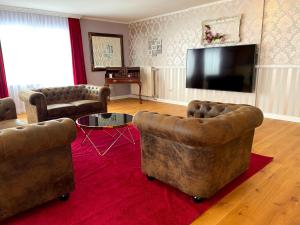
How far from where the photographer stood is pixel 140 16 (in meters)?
6.58

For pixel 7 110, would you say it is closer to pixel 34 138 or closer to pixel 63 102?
pixel 63 102

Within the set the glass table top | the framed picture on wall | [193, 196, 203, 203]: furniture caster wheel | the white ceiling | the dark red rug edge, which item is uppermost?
the white ceiling

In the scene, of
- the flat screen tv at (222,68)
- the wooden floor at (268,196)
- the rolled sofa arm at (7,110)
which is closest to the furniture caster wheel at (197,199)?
the wooden floor at (268,196)

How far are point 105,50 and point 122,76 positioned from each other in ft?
3.38

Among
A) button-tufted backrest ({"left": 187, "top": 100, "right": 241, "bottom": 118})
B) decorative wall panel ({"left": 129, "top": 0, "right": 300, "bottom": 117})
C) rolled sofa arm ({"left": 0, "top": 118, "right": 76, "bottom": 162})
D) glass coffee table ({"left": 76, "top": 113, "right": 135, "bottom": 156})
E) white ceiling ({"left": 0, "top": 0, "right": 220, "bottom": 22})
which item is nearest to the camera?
rolled sofa arm ({"left": 0, "top": 118, "right": 76, "bottom": 162})

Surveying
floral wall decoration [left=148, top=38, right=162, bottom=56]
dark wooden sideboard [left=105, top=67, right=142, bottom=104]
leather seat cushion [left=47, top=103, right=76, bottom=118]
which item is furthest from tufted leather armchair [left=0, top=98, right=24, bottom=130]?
floral wall decoration [left=148, top=38, right=162, bottom=56]

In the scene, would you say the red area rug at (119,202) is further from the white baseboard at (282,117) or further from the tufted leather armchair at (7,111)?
the white baseboard at (282,117)

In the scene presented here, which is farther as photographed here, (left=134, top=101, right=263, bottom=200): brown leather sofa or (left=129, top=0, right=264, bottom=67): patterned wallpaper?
(left=129, top=0, right=264, bottom=67): patterned wallpaper

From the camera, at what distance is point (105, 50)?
7.07 meters

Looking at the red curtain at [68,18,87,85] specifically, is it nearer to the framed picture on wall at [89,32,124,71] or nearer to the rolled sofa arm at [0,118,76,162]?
the framed picture on wall at [89,32,124,71]

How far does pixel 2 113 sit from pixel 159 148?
8.30ft

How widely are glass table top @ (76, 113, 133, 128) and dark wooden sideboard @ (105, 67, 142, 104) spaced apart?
3.31m

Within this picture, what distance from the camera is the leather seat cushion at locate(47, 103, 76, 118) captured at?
12.7ft

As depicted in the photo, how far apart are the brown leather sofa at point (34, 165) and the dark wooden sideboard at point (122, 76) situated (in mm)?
4964
